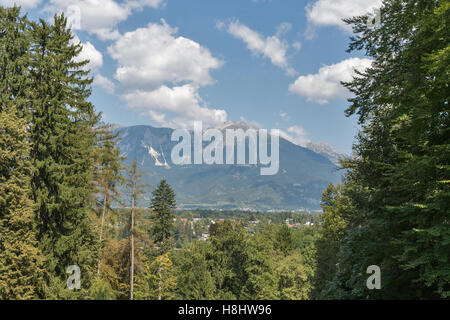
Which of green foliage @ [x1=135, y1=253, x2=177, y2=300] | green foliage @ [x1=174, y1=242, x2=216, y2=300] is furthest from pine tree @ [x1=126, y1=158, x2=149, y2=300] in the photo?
green foliage @ [x1=174, y1=242, x2=216, y2=300]

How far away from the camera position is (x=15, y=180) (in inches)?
535

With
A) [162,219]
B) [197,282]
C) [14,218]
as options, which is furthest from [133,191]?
[197,282]

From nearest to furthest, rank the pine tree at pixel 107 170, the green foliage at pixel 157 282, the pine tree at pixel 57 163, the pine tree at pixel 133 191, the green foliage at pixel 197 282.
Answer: the pine tree at pixel 57 163 < the pine tree at pixel 107 170 < the pine tree at pixel 133 191 < the green foliage at pixel 157 282 < the green foliage at pixel 197 282

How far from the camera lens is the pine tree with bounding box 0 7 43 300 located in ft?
42.9

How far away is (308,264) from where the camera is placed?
50.1m

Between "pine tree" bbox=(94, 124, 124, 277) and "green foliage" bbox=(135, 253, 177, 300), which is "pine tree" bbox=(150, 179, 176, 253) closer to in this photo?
"green foliage" bbox=(135, 253, 177, 300)

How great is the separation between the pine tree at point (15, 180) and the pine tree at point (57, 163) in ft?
2.03

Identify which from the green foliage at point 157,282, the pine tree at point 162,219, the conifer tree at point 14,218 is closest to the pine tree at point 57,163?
the conifer tree at point 14,218

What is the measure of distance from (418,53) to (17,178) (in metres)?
16.0

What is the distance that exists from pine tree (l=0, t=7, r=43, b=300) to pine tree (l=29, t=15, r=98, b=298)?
2.03 feet

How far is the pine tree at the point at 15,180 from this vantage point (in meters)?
13.1

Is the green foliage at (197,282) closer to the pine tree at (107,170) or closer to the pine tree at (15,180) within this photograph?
the pine tree at (107,170)

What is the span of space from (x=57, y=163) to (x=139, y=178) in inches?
362
